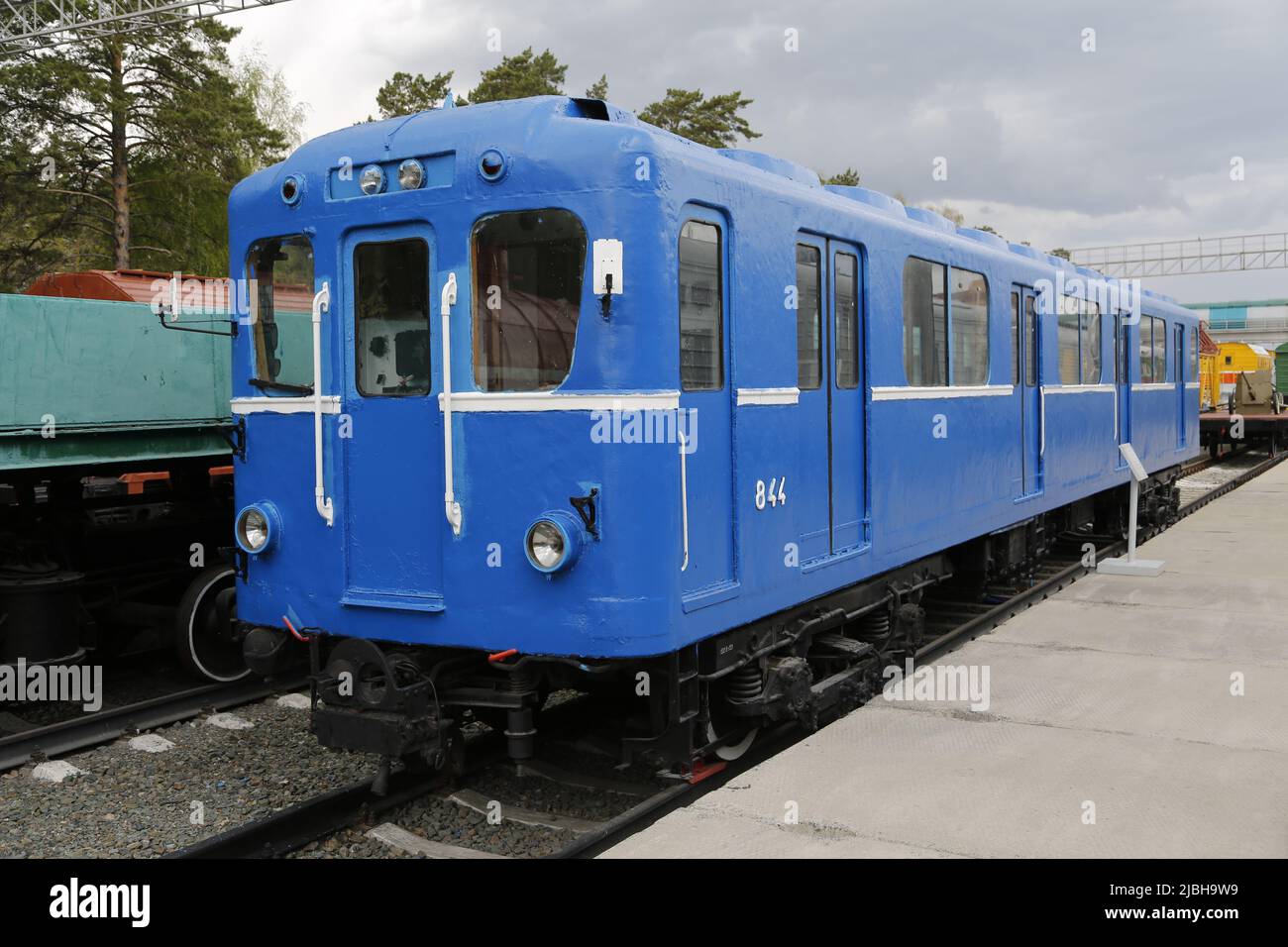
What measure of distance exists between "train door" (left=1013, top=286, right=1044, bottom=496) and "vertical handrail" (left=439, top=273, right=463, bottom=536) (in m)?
5.90

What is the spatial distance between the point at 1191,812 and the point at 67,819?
17.3ft

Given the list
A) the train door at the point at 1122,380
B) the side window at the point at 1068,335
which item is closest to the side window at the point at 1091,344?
the side window at the point at 1068,335

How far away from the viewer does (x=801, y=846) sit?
4273 mm

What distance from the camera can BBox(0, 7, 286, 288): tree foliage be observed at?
22.8 m

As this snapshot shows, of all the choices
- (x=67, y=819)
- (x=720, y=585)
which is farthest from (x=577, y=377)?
(x=67, y=819)

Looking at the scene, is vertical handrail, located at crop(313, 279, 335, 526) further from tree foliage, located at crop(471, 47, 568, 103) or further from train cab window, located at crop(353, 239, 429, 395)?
tree foliage, located at crop(471, 47, 568, 103)

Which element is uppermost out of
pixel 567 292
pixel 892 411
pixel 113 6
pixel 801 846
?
pixel 113 6

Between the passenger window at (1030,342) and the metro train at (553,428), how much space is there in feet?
11.6

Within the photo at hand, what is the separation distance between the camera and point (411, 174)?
524 centimetres

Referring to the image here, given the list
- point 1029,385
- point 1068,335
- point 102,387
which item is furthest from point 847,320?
point 1068,335

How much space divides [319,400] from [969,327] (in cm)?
489

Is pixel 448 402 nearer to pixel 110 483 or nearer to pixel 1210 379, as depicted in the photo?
pixel 110 483

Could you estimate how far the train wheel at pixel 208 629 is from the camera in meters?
8.43
